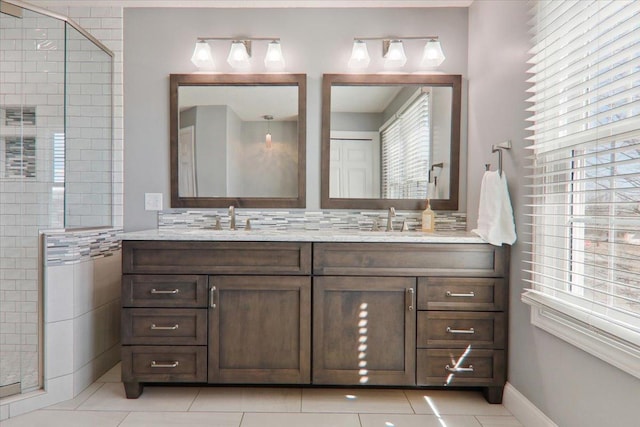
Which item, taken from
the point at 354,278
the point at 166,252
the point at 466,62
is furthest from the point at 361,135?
the point at 166,252

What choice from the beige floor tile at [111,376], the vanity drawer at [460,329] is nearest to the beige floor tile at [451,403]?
the vanity drawer at [460,329]

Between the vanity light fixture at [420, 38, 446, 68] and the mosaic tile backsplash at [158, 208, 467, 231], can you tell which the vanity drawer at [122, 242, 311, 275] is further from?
the vanity light fixture at [420, 38, 446, 68]

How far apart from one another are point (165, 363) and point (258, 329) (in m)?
0.51

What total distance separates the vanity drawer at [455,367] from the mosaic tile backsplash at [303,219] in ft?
2.72

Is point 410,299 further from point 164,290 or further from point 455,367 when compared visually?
point 164,290

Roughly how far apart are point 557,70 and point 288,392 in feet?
6.65

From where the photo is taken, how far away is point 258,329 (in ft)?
6.39

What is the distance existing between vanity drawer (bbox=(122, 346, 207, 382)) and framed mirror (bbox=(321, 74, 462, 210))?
120 cm

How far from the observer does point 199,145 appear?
2477 mm

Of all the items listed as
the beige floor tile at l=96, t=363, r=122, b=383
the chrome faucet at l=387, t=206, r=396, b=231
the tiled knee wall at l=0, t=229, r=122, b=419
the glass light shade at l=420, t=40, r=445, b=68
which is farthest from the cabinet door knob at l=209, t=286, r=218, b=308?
the glass light shade at l=420, t=40, r=445, b=68

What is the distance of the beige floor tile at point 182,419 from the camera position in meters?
1.78

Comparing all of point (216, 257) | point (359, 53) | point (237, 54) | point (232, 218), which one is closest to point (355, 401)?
point (216, 257)

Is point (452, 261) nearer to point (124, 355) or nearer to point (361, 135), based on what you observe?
point (361, 135)

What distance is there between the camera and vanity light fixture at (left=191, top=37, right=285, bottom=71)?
2404mm
